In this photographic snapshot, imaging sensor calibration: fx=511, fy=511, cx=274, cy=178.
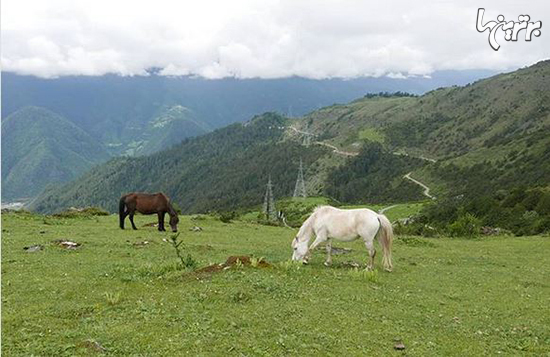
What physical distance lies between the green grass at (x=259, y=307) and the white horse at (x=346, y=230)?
2.70ft

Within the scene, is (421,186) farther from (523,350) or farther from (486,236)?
(523,350)

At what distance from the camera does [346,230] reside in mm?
17422

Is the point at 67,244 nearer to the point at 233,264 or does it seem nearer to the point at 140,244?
the point at 140,244

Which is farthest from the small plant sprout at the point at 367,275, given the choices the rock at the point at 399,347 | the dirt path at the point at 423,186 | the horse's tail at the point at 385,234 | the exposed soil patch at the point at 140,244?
the dirt path at the point at 423,186

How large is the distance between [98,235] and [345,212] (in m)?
13.4

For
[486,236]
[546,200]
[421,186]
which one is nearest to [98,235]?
[486,236]

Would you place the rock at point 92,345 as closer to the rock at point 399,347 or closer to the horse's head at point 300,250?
the rock at point 399,347

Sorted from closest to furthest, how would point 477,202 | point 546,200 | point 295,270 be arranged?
point 295,270 → point 546,200 → point 477,202

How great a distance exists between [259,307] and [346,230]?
256 inches

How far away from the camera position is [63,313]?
11109mm

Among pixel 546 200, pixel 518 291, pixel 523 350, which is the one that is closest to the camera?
pixel 523 350

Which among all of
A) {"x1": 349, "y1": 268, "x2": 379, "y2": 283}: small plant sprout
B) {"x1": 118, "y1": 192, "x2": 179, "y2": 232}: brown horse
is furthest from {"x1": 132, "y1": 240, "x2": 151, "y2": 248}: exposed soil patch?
{"x1": 349, "y1": 268, "x2": 379, "y2": 283}: small plant sprout

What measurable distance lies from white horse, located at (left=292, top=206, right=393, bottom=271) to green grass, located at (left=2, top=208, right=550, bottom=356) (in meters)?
0.82

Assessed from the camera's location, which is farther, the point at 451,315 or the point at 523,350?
the point at 451,315
